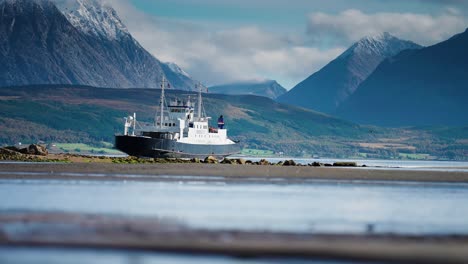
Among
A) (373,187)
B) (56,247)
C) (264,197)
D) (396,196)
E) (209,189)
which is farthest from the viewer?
(373,187)

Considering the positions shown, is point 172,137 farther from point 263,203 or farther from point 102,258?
point 102,258

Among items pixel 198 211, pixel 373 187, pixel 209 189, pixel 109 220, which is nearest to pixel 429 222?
pixel 198 211

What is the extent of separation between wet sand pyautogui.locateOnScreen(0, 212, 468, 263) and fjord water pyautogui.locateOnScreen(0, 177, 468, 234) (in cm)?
204

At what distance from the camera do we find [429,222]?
118 ft

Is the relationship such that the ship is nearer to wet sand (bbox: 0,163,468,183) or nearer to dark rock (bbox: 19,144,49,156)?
dark rock (bbox: 19,144,49,156)

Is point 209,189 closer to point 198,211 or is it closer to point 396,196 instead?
point 396,196

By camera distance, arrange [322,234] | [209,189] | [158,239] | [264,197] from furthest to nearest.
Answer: [209,189], [264,197], [322,234], [158,239]

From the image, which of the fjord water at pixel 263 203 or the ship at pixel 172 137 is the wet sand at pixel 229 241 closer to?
the fjord water at pixel 263 203

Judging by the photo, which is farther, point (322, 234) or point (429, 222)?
point (429, 222)

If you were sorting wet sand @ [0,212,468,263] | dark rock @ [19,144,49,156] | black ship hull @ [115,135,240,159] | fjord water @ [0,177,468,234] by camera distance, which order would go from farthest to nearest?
black ship hull @ [115,135,240,159] < dark rock @ [19,144,49,156] < fjord water @ [0,177,468,234] < wet sand @ [0,212,468,263]

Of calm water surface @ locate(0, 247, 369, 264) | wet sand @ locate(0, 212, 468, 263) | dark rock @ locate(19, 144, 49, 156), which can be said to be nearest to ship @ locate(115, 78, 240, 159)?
dark rock @ locate(19, 144, 49, 156)

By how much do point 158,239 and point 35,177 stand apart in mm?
34117

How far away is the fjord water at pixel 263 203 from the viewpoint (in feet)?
114

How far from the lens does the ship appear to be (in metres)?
120
